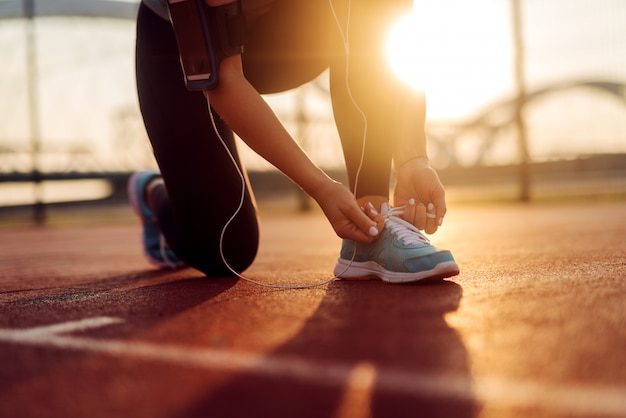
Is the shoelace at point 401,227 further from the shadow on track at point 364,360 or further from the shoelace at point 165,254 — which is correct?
the shoelace at point 165,254

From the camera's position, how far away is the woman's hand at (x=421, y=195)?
55.5 inches

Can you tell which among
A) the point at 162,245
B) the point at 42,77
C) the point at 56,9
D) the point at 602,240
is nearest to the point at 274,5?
the point at 162,245

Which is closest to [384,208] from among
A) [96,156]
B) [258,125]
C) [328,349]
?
[258,125]

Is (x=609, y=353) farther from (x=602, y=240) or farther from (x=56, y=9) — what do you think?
(x=56, y=9)

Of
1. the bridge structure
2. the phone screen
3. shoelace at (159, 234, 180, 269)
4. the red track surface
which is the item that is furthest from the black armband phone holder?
the bridge structure

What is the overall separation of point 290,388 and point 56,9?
57.5 feet

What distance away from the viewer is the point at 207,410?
62 cm

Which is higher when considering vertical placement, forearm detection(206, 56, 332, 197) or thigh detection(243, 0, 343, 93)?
thigh detection(243, 0, 343, 93)

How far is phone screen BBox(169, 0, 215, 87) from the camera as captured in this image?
1167 millimetres

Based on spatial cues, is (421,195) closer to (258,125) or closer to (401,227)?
(401,227)

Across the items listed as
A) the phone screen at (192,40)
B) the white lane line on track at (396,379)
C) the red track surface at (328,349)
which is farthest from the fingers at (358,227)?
the white lane line on track at (396,379)

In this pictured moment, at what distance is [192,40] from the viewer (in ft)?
3.87

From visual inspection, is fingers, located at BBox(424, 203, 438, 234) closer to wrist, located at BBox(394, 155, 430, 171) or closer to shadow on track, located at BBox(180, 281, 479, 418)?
wrist, located at BBox(394, 155, 430, 171)

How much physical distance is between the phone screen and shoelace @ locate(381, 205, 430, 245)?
0.49 metres
